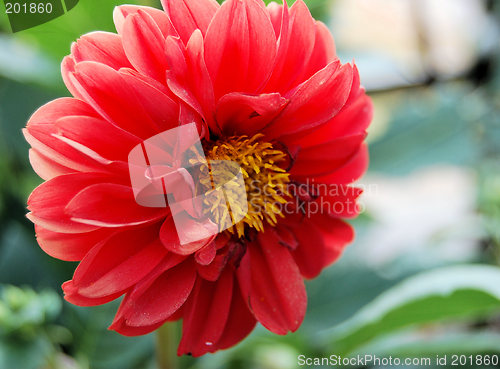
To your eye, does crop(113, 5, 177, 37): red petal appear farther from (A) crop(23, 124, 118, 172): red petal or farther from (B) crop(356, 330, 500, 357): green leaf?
(B) crop(356, 330, 500, 357): green leaf

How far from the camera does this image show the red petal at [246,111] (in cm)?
33

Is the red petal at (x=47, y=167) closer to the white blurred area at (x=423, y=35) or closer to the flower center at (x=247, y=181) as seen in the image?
the flower center at (x=247, y=181)

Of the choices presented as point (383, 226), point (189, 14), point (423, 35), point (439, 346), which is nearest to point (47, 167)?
point (189, 14)

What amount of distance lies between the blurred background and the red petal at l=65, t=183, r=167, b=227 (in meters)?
0.13

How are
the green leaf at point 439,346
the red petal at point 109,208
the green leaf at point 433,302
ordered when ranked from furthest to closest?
1. the green leaf at point 439,346
2. the green leaf at point 433,302
3. the red petal at point 109,208

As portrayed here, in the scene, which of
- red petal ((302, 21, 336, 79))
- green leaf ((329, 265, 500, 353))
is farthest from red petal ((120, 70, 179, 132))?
green leaf ((329, 265, 500, 353))

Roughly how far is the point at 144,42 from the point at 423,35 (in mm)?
1219

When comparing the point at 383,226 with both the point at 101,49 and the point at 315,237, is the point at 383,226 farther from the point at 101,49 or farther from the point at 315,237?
the point at 101,49

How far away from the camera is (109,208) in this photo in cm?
33

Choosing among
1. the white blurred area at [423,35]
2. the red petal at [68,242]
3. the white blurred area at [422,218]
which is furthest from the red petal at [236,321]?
the white blurred area at [423,35]

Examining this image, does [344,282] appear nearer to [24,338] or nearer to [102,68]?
[24,338]

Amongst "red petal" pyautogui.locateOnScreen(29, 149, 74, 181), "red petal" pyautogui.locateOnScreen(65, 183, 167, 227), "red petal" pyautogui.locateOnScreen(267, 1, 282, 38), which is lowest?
"red petal" pyautogui.locateOnScreen(65, 183, 167, 227)

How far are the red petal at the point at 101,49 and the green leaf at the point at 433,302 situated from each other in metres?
0.39

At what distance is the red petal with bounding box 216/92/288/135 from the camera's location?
0.33 m
